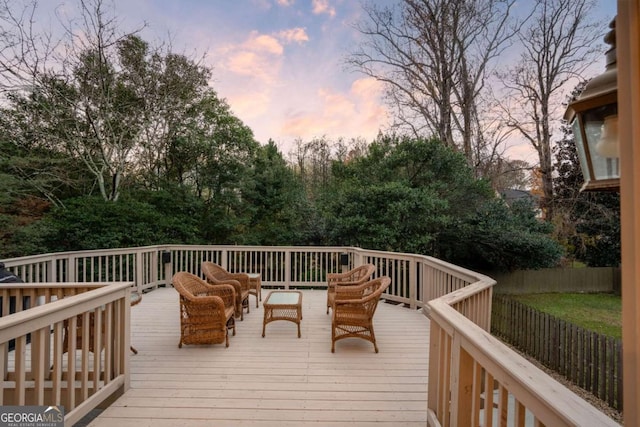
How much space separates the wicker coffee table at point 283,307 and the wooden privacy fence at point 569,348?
4.16 metres

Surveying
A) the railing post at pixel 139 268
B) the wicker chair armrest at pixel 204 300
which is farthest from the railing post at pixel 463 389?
the railing post at pixel 139 268

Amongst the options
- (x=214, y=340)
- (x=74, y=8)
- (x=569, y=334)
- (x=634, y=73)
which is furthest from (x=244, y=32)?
(x=569, y=334)

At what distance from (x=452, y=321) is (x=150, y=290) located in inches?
260

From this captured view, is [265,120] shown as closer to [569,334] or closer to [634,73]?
[569,334]

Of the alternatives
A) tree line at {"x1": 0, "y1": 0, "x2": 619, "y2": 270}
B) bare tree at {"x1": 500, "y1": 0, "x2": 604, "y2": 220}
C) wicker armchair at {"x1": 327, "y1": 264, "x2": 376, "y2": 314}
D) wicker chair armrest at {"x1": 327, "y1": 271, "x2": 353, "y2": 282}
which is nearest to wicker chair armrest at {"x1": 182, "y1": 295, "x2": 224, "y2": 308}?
wicker armchair at {"x1": 327, "y1": 264, "x2": 376, "y2": 314}

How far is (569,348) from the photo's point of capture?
15.3 ft

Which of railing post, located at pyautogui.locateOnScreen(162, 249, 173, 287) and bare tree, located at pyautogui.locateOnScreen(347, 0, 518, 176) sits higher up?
bare tree, located at pyautogui.locateOnScreen(347, 0, 518, 176)

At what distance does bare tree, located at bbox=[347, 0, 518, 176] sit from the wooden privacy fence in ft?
25.5

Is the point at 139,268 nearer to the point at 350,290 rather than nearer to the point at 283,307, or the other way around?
the point at 283,307

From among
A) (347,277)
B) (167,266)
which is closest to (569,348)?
(347,277)

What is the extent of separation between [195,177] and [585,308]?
13.6 m

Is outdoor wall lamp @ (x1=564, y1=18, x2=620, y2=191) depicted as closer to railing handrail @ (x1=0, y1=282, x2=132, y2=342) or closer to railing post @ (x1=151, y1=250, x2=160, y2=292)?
railing handrail @ (x1=0, y1=282, x2=132, y2=342)

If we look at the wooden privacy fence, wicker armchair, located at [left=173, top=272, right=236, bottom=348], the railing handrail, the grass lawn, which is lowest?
the grass lawn

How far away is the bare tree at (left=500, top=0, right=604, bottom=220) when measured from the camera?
11258mm
